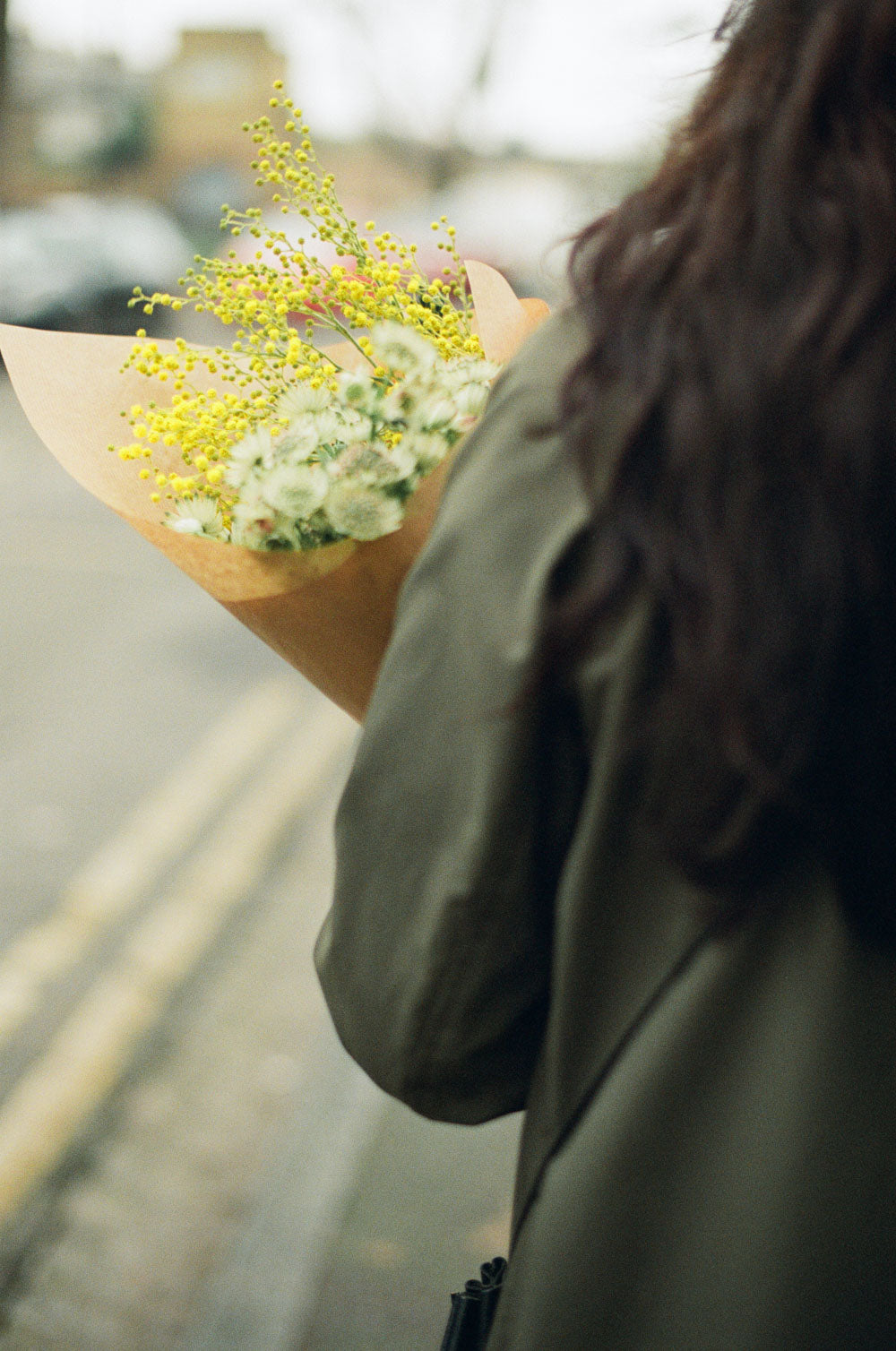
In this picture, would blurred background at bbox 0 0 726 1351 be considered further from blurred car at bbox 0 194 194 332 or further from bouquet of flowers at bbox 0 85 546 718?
blurred car at bbox 0 194 194 332

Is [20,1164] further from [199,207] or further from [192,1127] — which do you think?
[199,207]

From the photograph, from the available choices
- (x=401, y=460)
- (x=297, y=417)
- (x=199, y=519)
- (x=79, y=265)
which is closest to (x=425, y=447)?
(x=401, y=460)

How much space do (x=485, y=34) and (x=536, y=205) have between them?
8.63 feet

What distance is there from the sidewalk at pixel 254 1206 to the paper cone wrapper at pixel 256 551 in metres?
1.29

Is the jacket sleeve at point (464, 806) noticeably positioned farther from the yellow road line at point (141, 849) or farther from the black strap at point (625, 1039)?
the yellow road line at point (141, 849)

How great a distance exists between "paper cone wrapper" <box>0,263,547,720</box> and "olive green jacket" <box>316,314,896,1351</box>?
21 cm

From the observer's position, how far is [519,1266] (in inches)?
38.9

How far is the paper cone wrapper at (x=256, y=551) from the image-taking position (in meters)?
1.13

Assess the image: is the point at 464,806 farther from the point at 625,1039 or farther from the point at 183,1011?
the point at 183,1011

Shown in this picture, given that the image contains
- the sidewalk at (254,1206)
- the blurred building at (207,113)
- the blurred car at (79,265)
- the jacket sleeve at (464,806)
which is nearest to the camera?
the jacket sleeve at (464,806)

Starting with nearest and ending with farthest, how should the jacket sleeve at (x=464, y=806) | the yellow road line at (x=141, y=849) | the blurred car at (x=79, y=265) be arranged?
the jacket sleeve at (x=464, y=806), the yellow road line at (x=141, y=849), the blurred car at (x=79, y=265)

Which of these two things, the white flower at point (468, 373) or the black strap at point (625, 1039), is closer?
the black strap at point (625, 1039)

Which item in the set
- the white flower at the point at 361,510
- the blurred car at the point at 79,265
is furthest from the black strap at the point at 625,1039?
the blurred car at the point at 79,265

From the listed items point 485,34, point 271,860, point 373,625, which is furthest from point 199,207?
point 373,625
